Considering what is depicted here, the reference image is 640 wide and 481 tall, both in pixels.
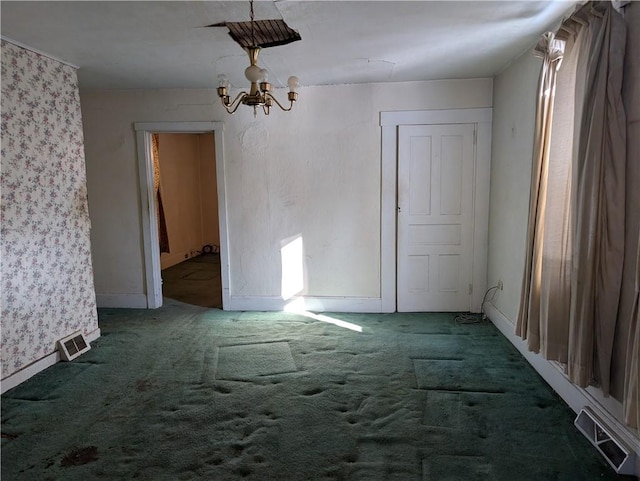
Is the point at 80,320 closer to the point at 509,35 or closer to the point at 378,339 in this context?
the point at 378,339

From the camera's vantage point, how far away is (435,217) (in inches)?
175

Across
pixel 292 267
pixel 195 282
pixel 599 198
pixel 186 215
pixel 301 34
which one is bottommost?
pixel 195 282

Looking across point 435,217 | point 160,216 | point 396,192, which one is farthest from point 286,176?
point 160,216

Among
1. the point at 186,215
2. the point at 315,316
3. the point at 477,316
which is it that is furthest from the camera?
the point at 186,215

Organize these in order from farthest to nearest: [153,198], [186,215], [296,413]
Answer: [186,215] → [153,198] → [296,413]

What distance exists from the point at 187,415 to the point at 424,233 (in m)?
2.89

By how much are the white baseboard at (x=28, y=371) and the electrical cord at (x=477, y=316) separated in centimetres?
358

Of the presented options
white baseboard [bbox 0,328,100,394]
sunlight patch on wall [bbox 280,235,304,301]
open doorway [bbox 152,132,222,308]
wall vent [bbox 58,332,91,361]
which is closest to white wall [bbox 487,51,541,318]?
sunlight patch on wall [bbox 280,235,304,301]

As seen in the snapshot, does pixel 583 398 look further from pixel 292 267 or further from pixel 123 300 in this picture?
pixel 123 300

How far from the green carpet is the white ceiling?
7.86ft

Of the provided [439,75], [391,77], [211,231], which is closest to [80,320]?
[391,77]

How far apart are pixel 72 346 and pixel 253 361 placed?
1.52 m

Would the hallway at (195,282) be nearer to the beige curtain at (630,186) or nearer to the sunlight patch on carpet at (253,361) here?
the sunlight patch on carpet at (253,361)

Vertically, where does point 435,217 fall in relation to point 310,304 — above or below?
above
